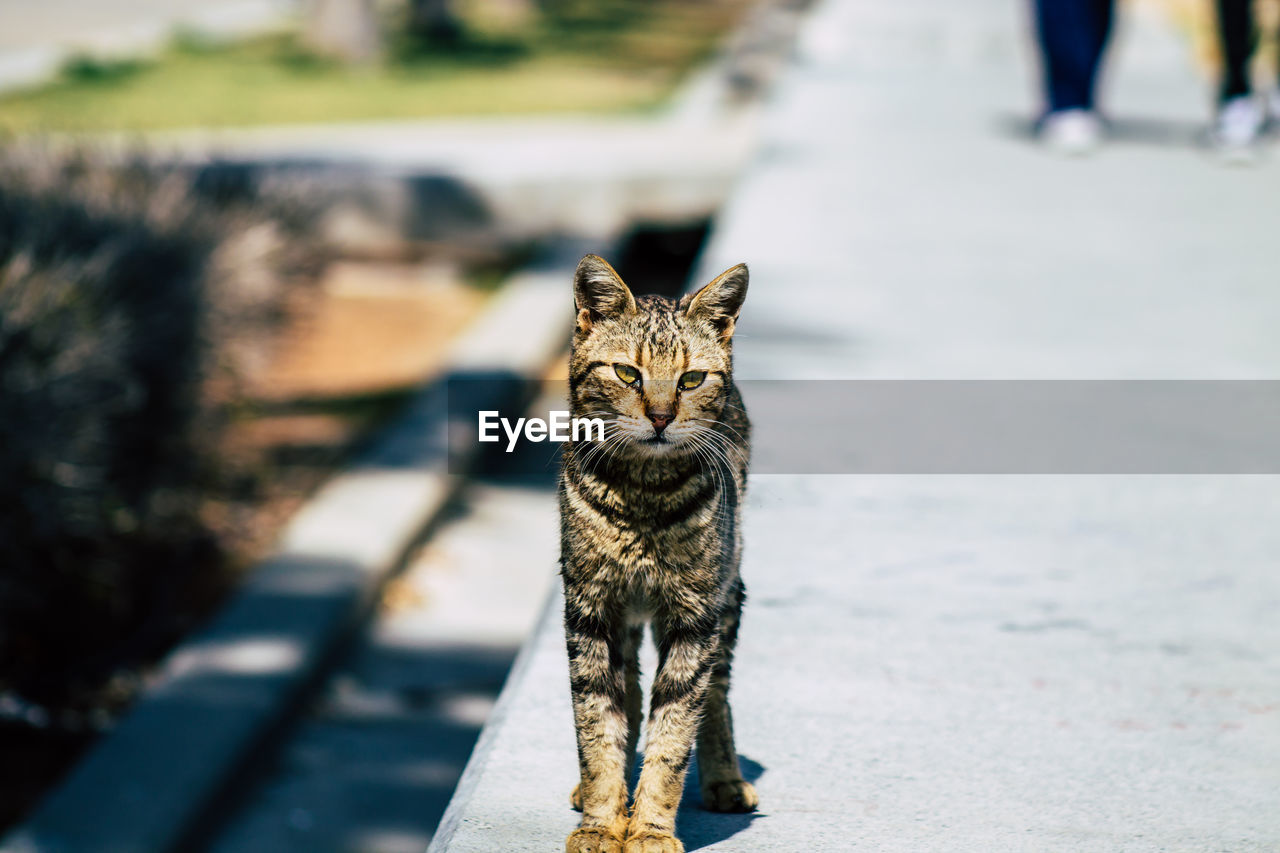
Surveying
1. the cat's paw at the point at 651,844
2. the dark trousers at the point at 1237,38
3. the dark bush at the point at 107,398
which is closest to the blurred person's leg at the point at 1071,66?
the dark trousers at the point at 1237,38

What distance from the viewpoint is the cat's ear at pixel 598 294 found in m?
1.72

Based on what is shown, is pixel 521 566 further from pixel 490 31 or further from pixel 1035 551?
pixel 490 31

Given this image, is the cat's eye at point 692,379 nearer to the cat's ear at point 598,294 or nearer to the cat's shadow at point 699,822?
the cat's ear at point 598,294

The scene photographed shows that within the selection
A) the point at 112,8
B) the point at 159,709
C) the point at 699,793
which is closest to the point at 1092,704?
the point at 699,793

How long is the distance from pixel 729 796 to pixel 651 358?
2.62 ft

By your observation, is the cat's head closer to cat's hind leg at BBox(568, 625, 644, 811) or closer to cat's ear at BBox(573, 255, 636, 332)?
cat's ear at BBox(573, 255, 636, 332)

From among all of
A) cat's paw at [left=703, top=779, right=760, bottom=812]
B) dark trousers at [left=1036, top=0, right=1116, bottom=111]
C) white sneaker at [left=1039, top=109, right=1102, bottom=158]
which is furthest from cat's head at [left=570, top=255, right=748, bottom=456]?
white sneaker at [left=1039, top=109, right=1102, bottom=158]

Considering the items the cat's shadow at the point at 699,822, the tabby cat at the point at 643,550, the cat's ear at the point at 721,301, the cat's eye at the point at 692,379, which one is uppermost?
the cat's ear at the point at 721,301

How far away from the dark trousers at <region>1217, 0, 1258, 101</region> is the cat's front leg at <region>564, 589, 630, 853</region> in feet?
21.6

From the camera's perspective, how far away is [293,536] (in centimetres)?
507

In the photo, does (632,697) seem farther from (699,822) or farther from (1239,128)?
(1239,128)
